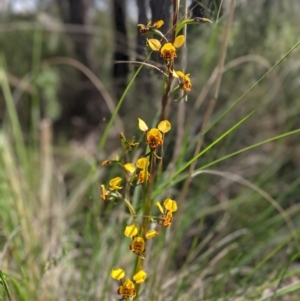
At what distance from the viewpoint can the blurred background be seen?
936 millimetres

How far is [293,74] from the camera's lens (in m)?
1.46

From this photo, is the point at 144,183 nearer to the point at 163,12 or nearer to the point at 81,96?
the point at 163,12

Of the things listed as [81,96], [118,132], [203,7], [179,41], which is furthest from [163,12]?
[81,96]

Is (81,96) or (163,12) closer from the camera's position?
(163,12)

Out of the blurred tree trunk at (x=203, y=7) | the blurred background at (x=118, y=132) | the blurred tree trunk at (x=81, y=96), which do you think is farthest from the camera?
the blurred tree trunk at (x=81, y=96)

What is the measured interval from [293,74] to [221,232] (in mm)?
499

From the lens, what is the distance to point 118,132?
1.43m

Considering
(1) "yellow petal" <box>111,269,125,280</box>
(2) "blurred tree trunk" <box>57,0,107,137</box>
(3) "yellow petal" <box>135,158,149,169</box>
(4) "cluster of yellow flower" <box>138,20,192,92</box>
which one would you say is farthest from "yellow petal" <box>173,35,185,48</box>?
(2) "blurred tree trunk" <box>57,0,107,137</box>

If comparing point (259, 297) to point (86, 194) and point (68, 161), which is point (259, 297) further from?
point (68, 161)

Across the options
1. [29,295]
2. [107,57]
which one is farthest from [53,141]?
[29,295]

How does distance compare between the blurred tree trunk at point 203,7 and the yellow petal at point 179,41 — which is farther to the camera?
the blurred tree trunk at point 203,7

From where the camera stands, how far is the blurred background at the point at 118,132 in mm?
936

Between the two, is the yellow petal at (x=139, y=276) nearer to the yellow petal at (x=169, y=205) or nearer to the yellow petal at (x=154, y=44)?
the yellow petal at (x=169, y=205)

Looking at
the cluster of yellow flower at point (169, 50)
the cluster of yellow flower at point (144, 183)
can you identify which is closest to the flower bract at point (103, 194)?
the cluster of yellow flower at point (144, 183)
